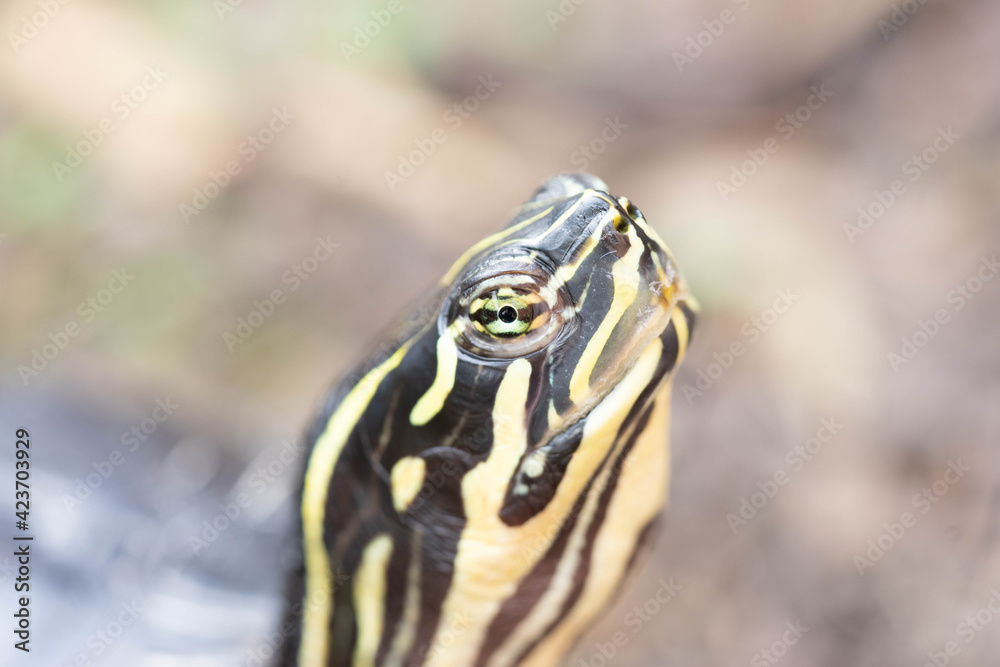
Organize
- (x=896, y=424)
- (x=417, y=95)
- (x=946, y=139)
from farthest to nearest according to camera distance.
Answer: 1. (x=417, y=95)
2. (x=946, y=139)
3. (x=896, y=424)

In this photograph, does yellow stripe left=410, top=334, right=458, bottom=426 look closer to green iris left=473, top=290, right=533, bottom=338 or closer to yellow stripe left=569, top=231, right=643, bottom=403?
green iris left=473, top=290, right=533, bottom=338

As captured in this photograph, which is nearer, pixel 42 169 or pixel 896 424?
pixel 896 424

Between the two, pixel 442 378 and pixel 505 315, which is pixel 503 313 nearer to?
pixel 505 315

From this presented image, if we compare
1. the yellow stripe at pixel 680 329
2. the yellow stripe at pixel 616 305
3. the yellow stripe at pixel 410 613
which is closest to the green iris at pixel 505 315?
the yellow stripe at pixel 616 305

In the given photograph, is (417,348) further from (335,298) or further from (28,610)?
(335,298)

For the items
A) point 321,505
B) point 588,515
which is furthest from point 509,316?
point 321,505

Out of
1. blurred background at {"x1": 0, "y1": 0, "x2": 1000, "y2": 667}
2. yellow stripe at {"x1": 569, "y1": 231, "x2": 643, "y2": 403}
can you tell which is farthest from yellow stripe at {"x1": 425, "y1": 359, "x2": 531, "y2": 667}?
blurred background at {"x1": 0, "y1": 0, "x2": 1000, "y2": 667}

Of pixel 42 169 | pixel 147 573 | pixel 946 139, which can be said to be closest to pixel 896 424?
pixel 946 139
